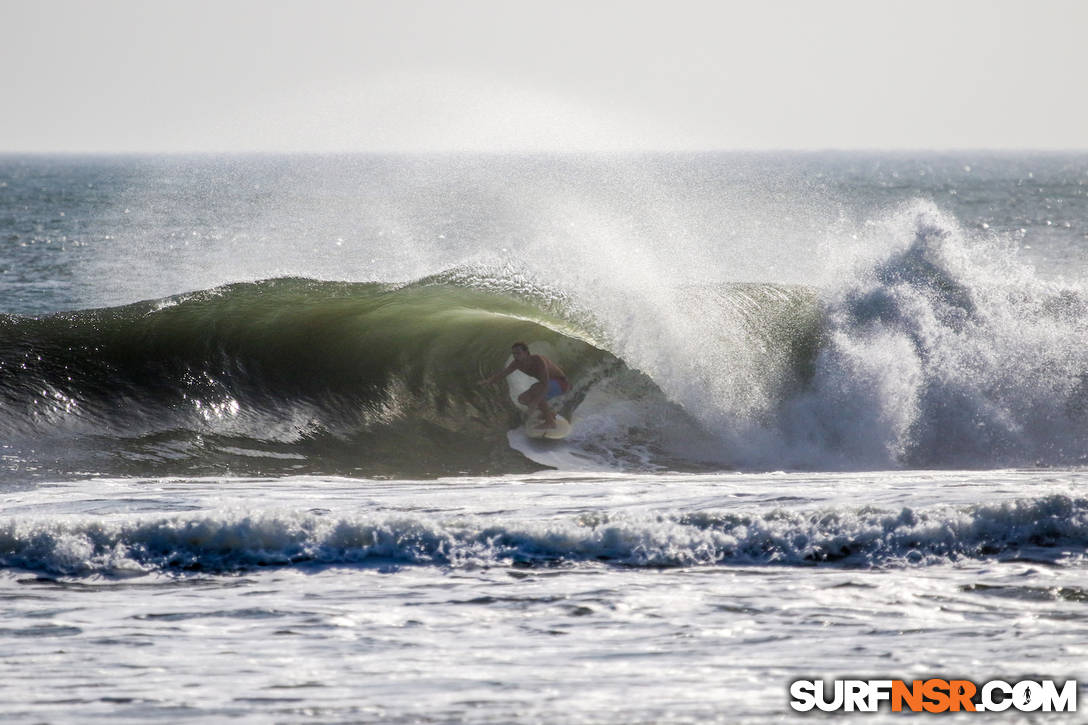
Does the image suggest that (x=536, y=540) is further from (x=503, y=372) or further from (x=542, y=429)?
(x=503, y=372)

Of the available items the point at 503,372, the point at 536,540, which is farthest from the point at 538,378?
the point at 536,540

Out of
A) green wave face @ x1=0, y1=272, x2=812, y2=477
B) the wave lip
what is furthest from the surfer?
the wave lip

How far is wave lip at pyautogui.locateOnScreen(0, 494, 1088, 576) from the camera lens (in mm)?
6602

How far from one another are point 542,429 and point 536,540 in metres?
3.86

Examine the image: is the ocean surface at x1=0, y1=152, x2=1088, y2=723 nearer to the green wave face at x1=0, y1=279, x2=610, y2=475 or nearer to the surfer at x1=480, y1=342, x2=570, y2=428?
the green wave face at x1=0, y1=279, x2=610, y2=475

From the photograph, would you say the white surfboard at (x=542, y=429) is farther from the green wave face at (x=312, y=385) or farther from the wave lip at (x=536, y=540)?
the wave lip at (x=536, y=540)

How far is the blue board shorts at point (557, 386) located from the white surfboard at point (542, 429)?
0.27 metres

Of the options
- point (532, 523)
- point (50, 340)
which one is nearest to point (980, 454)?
point (532, 523)

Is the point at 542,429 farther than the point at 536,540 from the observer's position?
Yes

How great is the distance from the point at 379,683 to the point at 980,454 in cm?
757

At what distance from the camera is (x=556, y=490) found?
27.8ft

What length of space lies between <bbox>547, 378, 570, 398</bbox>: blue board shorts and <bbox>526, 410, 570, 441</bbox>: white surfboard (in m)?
0.27

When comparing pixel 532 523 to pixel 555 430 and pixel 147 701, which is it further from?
pixel 555 430

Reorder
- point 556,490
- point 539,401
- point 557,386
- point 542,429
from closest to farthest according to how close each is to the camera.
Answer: point 556,490 < point 542,429 < point 539,401 < point 557,386
